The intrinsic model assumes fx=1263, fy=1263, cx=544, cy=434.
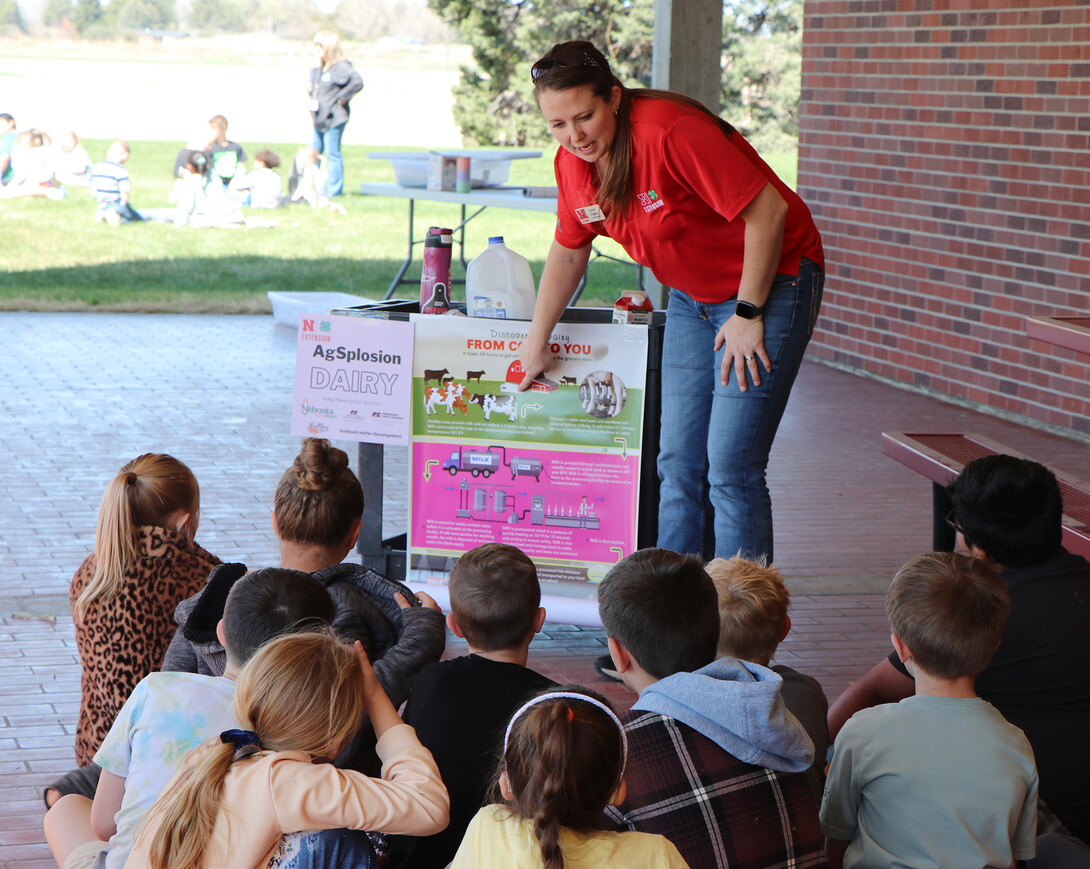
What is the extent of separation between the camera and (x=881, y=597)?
14.4 ft

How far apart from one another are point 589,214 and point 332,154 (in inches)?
638

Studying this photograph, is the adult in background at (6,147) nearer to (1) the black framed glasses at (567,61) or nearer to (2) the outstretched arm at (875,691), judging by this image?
(1) the black framed glasses at (567,61)

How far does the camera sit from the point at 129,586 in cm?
264

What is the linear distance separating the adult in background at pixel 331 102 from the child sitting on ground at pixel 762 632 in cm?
1706

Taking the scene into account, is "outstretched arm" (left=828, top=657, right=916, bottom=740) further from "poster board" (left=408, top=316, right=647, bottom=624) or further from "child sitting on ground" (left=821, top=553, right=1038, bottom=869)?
"poster board" (left=408, top=316, right=647, bottom=624)

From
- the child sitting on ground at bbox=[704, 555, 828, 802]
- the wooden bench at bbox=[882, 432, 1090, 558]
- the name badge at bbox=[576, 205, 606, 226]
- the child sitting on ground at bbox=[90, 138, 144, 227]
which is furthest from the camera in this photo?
Answer: the child sitting on ground at bbox=[90, 138, 144, 227]

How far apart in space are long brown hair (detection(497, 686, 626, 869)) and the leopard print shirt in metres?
1.25

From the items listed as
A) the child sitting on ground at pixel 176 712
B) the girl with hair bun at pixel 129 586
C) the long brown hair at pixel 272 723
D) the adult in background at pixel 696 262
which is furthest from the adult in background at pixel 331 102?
the long brown hair at pixel 272 723

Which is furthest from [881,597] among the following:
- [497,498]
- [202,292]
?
[202,292]

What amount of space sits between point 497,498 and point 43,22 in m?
35.2

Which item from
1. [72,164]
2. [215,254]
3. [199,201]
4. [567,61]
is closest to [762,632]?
[567,61]

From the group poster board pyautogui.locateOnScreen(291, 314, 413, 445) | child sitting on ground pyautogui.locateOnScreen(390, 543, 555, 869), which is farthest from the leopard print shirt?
poster board pyautogui.locateOnScreen(291, 314, 413, 445)

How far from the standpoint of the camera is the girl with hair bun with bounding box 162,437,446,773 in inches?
94.8

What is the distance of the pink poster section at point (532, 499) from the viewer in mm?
3615
